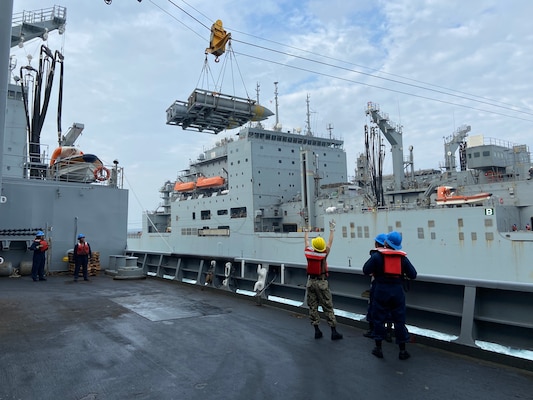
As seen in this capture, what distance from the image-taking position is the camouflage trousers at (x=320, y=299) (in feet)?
12.9

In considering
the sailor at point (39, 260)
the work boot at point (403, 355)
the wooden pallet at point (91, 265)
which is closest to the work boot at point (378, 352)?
the work boot at point (403, 355)

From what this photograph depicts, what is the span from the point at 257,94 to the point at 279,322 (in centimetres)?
3143

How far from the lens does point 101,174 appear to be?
38.7 ft

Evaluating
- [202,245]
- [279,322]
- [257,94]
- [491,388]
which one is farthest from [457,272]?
[257,94]

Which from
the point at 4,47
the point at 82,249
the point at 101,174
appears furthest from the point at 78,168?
the point at 4,47

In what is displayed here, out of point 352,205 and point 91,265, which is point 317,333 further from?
point 352,205

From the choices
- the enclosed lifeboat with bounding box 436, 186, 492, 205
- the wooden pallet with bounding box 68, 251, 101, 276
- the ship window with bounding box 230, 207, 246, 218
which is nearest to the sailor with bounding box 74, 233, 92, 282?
the wooden pallet with bounding box 68, 251, 101, 276

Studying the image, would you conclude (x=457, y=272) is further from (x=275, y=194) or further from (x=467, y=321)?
(x=275, y=194)

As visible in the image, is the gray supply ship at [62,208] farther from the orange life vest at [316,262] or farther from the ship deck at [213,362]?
the orange life vest at [316,262]

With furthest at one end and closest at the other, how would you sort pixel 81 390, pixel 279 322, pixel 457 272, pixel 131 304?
pixel 457 272
pixel 131 304
pixel 279 322
pixel 81 390

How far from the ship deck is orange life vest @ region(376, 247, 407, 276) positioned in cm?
81

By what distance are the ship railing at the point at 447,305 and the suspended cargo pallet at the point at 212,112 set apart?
665 centimetres

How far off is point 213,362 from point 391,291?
1731mm

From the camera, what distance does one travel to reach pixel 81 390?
8.51 feet
